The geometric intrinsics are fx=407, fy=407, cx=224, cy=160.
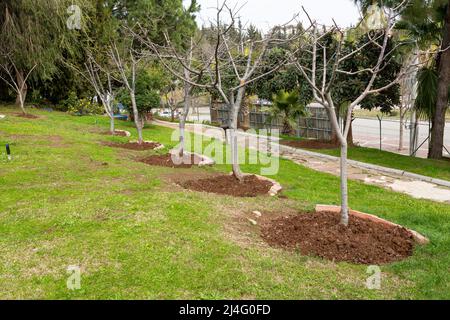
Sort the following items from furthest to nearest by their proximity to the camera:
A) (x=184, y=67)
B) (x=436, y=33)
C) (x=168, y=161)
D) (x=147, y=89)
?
(x=147, y=89) → (x=436, y=33) → (x=168, y=161) → (x=184, y=67)

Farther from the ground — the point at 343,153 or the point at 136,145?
the point at 343,153

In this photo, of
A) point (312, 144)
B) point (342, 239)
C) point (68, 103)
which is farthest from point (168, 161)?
point (68, 103)

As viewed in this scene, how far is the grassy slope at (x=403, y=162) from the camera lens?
9484mm

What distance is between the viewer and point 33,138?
1177cm

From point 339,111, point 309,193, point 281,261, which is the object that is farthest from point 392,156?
point 281,261

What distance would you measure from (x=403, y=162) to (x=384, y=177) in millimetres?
1618

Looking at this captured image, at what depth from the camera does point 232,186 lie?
7.21m

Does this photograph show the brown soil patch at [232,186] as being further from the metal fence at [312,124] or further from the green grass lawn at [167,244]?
the metal fence at [312,124]

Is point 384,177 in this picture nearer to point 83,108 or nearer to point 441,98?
point 441,98

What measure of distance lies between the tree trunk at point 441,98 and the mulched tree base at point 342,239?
7.48 m

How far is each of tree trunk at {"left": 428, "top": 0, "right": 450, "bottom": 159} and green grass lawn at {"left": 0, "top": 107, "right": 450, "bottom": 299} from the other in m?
4.79

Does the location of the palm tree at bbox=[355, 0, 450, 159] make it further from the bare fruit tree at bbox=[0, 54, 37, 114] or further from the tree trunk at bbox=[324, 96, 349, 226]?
the bare fruit tree at bbox=[0, 54, 37, 114]

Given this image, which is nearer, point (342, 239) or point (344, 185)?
point (342, 239)
